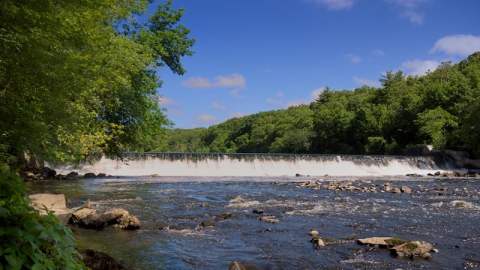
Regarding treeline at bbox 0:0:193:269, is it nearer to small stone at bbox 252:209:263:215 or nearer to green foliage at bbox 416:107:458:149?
small stone at bbox 252:209:263:215

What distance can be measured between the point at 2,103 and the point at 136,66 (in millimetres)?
12771

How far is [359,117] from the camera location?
72.3 m

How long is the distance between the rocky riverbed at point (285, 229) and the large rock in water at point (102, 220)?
0.29m

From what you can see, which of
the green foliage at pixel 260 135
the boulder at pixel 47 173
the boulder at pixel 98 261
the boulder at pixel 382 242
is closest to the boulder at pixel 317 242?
the boulder at pixel 382 242

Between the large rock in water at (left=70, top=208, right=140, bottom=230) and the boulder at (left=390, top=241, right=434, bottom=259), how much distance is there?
6.59m

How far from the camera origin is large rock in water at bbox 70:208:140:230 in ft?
41.7

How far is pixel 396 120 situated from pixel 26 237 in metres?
65.5

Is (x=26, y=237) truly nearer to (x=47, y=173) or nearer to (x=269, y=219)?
(x=269, y=219)

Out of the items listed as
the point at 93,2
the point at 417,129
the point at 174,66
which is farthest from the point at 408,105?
the point at 93,2

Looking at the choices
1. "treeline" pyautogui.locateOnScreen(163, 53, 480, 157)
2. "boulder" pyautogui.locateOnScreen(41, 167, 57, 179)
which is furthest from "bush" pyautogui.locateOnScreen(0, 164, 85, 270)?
"treeline" pyautogui.locateOnScreen(163, 53, 480, 157)

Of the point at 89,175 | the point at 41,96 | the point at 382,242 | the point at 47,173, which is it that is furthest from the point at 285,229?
the point at 89,175

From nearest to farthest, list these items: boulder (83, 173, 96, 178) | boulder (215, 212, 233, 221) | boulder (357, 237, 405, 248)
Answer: boulder (357, 237, 405, 248) → boulder (215, 212, 233, 221) → boulder (83, 173, 96, 178)

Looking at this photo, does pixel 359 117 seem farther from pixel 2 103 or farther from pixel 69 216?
pixel 2 103

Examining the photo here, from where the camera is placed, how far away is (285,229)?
13617 millimetres
